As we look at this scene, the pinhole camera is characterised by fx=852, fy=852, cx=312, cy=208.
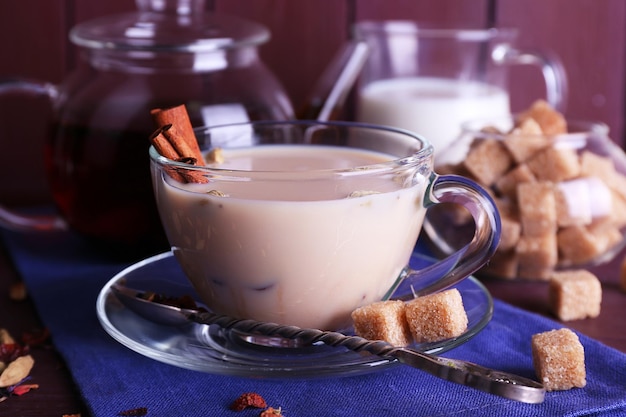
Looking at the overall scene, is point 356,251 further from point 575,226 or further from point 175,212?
point 575,226

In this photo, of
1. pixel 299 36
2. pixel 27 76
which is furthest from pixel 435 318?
pixel 27 76

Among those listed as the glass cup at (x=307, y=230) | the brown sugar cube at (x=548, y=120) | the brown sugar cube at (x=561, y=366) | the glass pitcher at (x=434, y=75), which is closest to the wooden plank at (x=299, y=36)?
the glass pitcher at (x=434, y=75)

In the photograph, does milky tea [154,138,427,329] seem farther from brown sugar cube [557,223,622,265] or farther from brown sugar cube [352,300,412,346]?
brown sugar cube [557,223,622,265]

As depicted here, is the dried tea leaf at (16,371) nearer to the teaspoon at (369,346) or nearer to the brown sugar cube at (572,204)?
the teaspoon at (369,346)

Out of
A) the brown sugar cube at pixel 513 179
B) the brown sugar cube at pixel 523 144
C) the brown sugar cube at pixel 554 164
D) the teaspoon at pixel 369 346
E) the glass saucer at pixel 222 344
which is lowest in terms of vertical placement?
the glass saucer at pixel 222 344

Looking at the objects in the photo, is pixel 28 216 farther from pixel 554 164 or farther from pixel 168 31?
pixel 554 164

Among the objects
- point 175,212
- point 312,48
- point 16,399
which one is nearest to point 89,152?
point 175,212

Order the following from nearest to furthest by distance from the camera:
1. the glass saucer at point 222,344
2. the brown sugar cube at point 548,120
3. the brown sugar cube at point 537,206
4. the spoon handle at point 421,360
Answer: the spoon handle at point 421,360
the glass saucer at point 222,344
the brown sugar cube at point 537,206
the brown sugar cube at point 548,120

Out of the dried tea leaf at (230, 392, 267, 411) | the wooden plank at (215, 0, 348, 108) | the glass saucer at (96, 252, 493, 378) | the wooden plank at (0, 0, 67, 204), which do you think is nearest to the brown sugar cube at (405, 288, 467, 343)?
the glass saucer at (96, 252, 493, 378)

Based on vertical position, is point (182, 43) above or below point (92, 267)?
above
